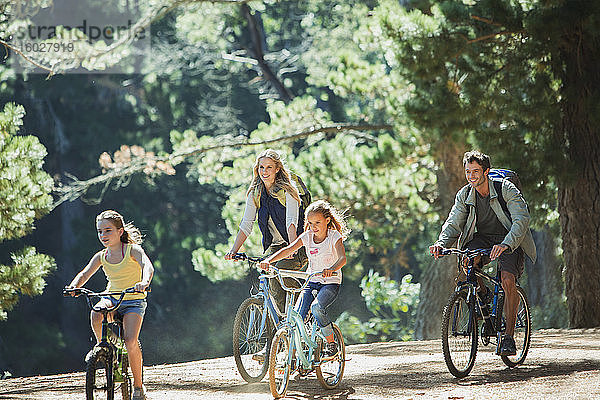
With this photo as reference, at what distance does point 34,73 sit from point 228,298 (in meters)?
9.36

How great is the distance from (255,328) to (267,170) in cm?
107

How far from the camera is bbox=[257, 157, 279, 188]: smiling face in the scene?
638 cm

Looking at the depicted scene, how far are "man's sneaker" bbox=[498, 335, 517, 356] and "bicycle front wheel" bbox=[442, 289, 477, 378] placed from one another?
0.78 ft

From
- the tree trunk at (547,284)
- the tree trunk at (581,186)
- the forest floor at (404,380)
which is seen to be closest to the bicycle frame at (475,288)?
the forest floor at (404,380)

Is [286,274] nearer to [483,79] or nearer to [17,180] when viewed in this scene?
[17,180]

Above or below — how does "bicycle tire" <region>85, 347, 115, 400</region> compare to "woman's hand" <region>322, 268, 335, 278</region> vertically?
below

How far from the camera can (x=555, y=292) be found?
15.3 meters

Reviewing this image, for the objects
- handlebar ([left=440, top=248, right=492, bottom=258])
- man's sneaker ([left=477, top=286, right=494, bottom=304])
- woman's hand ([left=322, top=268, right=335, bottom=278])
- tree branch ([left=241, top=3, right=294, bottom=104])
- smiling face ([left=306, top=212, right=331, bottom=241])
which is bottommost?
man's sneaker ([left=477, top=286, right=494, bottom=304])

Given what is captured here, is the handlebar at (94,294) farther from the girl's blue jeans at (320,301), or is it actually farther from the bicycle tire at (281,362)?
the girl's blue jeans at (320,301)

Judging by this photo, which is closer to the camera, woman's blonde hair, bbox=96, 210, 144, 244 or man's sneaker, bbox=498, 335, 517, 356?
woman's blonde hair, bbox=96, 210, 144, 244

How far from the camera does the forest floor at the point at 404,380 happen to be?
5641mm

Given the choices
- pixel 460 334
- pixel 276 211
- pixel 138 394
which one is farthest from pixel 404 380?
pixel 138 394

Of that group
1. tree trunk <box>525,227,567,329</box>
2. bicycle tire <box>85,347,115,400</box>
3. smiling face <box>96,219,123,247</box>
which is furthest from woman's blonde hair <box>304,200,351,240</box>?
tree trunk <box>525,227,567,329</box>

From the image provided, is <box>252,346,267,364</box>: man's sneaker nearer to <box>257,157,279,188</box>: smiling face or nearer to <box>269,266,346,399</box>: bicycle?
<box>269,266,346,399</box>: bicycle
